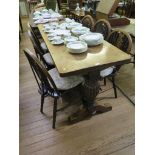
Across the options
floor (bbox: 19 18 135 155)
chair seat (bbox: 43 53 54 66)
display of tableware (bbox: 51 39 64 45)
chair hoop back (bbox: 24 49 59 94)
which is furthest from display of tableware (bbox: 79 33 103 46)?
floor (bbox: 19 18 135 155)

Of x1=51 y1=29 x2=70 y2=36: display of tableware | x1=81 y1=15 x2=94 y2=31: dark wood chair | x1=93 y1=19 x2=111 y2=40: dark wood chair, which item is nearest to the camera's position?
x1=51 y1=29 x2=70 y2=36: display of tableware

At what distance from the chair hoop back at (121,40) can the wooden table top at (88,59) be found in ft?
0.71

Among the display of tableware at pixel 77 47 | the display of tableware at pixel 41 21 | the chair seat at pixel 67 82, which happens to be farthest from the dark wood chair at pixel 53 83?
the display of tableware at pixel 41 21

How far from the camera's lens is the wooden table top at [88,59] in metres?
1.37

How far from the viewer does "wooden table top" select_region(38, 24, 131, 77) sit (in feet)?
4.49

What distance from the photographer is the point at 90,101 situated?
6.05 feet

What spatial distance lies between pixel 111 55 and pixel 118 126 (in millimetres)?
735

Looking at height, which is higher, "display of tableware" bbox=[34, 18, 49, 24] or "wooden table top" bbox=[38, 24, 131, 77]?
"display of tableware" bbox=[34, 18, 49, 24]

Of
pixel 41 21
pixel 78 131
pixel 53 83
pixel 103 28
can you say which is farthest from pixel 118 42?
pixel 41 21

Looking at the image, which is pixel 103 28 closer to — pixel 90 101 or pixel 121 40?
pixel 121 40

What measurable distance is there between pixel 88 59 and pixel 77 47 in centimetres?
21

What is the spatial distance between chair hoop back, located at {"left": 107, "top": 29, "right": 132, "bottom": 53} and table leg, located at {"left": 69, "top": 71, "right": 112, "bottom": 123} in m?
0.44

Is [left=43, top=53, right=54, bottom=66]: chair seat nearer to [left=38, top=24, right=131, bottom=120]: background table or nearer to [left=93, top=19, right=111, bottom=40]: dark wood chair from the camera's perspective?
[left=38, top=24, right=131, bottom=120]: background table
